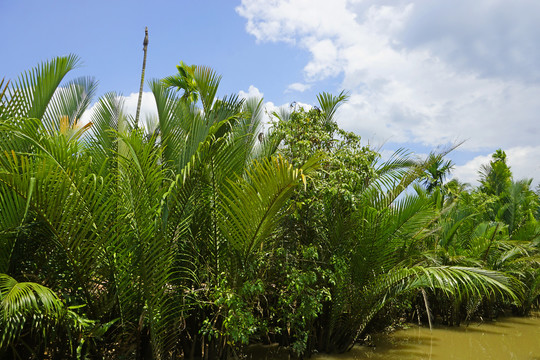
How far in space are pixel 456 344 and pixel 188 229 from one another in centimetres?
582

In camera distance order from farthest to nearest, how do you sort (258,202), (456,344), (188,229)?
1. (456,344)
2. (188,229)
3. (258,202)

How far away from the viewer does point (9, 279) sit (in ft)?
10.7

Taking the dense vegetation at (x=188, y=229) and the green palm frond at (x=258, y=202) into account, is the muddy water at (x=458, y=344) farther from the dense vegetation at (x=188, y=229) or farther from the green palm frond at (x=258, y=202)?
the green palm frond at (x=258, y=202)

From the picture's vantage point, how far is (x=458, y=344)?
7789 millimetres

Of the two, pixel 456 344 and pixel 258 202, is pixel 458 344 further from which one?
pixel 258 202

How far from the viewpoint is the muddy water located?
6747 millimetres

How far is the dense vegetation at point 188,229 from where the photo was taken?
141 inches

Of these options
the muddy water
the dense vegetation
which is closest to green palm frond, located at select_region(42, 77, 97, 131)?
the dense vegetation

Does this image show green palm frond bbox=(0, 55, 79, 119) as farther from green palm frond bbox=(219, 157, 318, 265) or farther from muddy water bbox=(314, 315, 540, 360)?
muddy water bbox=(314, 315, 540, 360)

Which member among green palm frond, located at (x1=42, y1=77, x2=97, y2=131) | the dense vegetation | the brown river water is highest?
green palm frond, located at (x1=42, y1=77, x2=97, y2=131)

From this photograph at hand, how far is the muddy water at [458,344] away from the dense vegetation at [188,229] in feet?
2.28

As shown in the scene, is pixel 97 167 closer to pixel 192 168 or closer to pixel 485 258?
pixel 192 168

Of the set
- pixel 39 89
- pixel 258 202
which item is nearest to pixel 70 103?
pixel 39 89

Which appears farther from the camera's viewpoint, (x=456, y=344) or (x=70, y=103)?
(x=456, y=344)
